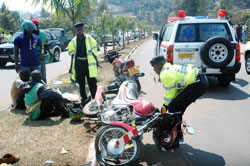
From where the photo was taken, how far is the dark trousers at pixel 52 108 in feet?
18.7

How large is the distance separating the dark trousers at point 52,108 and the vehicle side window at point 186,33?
3.87 metres

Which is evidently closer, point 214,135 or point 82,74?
point 214,135

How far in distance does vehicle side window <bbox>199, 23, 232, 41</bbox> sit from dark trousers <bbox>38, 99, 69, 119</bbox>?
4462 millimetres

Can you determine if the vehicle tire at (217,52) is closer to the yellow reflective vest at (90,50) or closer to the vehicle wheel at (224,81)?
the vehicle wheel at (224,81)

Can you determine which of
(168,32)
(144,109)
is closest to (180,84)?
(144,109)

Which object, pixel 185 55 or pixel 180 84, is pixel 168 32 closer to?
pixel 185 55

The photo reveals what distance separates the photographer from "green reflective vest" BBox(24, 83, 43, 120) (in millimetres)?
5621

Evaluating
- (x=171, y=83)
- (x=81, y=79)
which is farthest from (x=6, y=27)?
(x=171, y=83)

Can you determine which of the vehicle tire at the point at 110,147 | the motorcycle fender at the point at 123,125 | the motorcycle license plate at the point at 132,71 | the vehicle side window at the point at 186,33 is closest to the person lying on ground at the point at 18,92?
the motorcycle license plate at the point at 132,71

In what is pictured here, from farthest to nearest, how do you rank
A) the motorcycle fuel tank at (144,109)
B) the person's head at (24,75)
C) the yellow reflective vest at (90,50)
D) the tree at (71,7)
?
1. the tree at (71,7)
2. the yellow reflective vest at (90,50)
3. the person's head at (24,75)
4. the motorcycle fuel tank at (144,109)

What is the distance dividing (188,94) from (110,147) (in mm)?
1338

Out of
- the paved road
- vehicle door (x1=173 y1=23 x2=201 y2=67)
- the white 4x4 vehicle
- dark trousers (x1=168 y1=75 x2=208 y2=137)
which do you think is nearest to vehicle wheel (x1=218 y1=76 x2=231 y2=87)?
the white 4x4 vehicle

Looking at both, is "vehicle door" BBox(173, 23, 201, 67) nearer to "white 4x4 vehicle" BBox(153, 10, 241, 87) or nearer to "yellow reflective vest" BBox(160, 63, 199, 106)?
"white 4x4 vehicle" BBox(153, 10, 241, 87)

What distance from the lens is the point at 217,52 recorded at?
7559 mm
